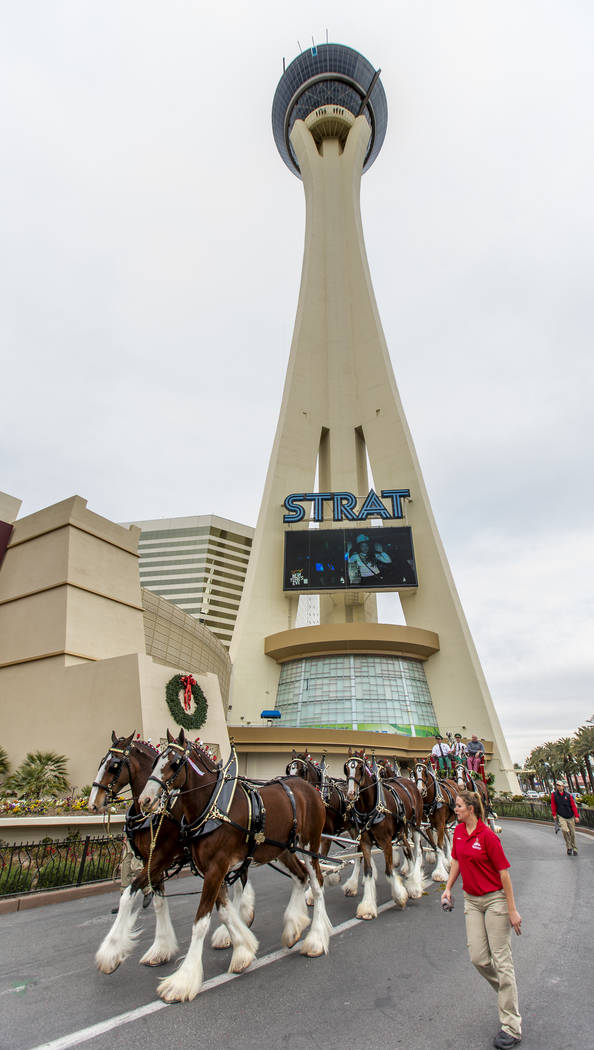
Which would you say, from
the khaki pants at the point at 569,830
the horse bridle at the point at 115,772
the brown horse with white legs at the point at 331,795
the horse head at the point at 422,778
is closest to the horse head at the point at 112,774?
the horse bridle at the point at 115,772

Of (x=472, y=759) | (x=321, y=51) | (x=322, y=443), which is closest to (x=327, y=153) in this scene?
(x=321, y=51)

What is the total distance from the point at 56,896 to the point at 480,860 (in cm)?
815

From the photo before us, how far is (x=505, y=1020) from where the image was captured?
3.87 m

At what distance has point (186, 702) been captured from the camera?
18250 mm

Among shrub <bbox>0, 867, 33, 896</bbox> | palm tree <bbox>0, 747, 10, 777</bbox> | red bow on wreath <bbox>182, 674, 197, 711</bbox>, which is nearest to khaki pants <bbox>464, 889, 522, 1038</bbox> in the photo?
shrub <bbox>0, 867, 33, 896</bbox>

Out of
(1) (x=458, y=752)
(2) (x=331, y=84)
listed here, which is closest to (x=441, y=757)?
(1) (x=458, y=752)

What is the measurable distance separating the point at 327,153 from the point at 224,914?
74.6 m

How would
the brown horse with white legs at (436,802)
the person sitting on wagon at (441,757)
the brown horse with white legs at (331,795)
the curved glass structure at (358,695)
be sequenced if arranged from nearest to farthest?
the brown horse with white legs at (331,795), the brown horse with white legs at (436,802), the person sitting on wagon at (441,757), the curved glass structure at (358,695)

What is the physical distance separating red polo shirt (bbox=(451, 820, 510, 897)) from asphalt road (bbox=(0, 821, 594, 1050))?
1.00 meters

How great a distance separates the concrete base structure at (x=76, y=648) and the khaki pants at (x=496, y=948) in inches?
521

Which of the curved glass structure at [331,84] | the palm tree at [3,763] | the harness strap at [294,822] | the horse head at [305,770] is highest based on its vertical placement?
the curved glass structure at [331,84]

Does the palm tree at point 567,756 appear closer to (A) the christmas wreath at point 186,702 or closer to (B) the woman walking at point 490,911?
(A) the christmas wreath at point 186,702

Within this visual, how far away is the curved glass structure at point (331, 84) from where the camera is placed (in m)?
65.1

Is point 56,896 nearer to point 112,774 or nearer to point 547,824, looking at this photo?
point 112,774
